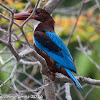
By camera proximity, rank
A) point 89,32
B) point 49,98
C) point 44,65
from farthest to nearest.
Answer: point 89,32 → point 49,98 → point 44,65

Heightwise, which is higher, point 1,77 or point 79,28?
point 79,28

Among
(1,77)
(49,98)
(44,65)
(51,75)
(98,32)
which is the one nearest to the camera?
(44,65)

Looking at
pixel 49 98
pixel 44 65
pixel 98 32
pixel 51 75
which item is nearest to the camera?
pixel 44 65

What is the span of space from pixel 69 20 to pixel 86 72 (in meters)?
1.24

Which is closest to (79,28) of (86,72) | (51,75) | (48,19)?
(86,72)

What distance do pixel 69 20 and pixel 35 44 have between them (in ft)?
8.84

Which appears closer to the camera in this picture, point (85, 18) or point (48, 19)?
point (48, 19)

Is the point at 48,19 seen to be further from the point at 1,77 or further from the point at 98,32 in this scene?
the point at 98,32

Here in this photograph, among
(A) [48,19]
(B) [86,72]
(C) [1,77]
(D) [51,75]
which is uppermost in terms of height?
(A) [48,19]

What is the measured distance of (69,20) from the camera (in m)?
5.39

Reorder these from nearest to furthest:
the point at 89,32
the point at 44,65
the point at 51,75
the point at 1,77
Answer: the point at 44,65 < the point at 51,75 < the point at 1,77 < the point at 89,32

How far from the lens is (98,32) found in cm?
561

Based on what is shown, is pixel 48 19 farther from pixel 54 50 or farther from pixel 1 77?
pixel 1 77

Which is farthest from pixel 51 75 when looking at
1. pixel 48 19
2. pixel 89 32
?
pixel 89 32
